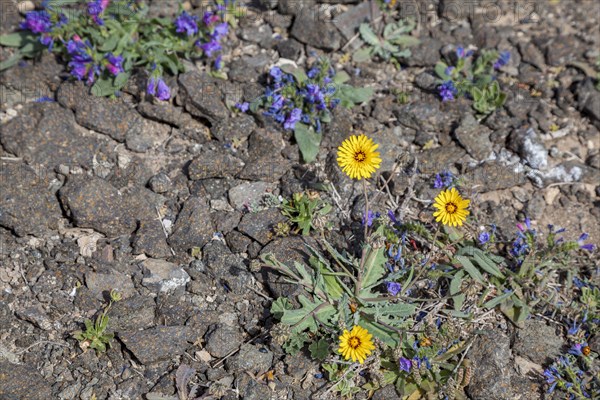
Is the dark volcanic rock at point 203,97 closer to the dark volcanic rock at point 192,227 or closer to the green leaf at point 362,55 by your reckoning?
the dark volcanic rock at point 192,227

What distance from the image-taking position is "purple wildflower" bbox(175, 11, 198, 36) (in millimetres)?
5984

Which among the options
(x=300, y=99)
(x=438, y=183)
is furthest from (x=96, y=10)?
(x=438, y=183)

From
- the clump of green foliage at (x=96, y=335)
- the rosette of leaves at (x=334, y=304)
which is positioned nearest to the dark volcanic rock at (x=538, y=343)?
the rosette of leaves at (x=334, y=304)

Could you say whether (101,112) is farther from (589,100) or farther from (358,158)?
(589,100)

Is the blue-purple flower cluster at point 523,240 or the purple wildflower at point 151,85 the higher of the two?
the purple wildflower at point 151,85

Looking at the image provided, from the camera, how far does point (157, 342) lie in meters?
4.59

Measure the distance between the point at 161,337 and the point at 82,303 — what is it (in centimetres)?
69

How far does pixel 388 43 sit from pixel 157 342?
3631mm

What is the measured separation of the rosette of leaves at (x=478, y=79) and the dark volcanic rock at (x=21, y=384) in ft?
14.0

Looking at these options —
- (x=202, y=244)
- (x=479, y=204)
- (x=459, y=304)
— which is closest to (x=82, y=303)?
(x=202, y=244)

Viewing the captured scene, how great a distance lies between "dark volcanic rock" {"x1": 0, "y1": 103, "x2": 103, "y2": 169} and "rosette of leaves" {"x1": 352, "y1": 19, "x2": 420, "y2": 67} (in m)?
2.69

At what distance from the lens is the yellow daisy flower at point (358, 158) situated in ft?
14.6

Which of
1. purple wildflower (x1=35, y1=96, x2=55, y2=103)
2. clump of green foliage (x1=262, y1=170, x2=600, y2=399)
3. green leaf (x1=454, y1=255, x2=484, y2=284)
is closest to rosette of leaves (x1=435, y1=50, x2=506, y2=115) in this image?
clump of green foliage (x1=262, y1=170, x2=600, y2=399)

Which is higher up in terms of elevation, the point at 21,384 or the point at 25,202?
the point at 25,202
